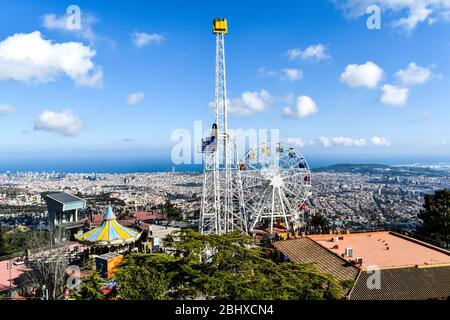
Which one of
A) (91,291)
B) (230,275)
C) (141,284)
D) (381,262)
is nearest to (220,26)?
(381,262)

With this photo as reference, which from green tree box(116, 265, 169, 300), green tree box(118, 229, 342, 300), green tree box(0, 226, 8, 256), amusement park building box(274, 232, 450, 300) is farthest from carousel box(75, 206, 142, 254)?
green tree box(116, 265, 169, 300)

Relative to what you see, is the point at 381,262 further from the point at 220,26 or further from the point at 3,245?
the point at 3,245

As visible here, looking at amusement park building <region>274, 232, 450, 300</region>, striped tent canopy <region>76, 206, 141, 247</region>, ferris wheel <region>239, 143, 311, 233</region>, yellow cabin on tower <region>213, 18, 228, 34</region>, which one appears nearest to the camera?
amusement park building <region>274, 232, 450, 300</region>

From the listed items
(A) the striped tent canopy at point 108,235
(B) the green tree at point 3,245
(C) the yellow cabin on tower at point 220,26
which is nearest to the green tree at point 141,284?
Answer: (A) the striped tent canopy at point 108,235

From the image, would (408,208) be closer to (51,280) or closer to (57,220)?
(57,220)

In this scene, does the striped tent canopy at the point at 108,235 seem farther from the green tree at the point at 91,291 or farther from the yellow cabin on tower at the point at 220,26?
the yellow cabin on tower at the point at 220,26

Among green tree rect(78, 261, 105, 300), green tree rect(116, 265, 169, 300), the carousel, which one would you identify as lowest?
the carousel

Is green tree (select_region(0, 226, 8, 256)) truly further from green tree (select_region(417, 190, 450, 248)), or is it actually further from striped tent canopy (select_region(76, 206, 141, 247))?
green tree (select_region(417, 190, 450, 248))
